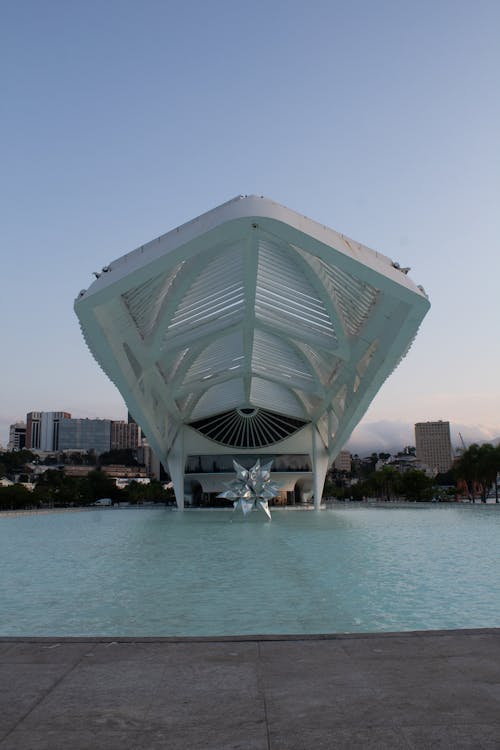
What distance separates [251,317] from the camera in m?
27.6

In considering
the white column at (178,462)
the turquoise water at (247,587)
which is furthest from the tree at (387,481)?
the turquoise water at (247,587)

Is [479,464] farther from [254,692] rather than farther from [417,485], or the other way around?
[254,692]

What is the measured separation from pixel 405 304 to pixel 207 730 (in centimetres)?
1847

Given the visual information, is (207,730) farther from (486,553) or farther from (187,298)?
(187,298)

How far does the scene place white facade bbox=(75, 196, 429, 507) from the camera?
62.1 feet

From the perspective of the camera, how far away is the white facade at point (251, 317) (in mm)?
18938

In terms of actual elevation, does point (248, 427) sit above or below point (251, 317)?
below

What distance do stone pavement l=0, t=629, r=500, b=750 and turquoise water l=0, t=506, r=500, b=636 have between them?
71.6 inches

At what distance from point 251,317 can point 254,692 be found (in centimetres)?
2442

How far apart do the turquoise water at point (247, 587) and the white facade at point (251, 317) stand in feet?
26.1

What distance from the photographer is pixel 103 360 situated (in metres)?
23.8

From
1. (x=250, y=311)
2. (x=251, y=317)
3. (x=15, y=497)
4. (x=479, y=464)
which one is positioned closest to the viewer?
(x=250, y=311)

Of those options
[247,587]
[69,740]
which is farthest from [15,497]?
[69,740]

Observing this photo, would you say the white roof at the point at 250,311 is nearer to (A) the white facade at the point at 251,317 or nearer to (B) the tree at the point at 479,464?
(A) the white facade at the point at 251,317
